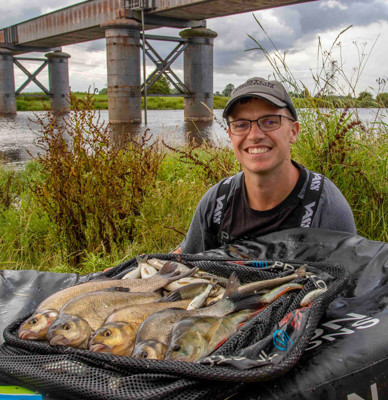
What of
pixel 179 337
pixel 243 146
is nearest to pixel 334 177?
pixel 243 146

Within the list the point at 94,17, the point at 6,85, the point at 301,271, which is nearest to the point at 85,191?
the point at 301,271

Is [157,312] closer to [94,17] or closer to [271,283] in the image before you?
[271,283]

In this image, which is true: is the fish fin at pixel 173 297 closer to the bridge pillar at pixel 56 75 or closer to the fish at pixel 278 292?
the fish at pixel 278 292

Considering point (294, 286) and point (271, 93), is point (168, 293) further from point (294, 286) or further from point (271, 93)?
point (271, 93)

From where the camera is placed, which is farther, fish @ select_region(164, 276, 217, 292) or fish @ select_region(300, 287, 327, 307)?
fish @ select_region(164, 276, 217, 292)

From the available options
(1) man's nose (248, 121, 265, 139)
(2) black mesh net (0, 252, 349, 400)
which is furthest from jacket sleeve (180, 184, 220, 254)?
(2) black mesh net (0, 252, 349, 400)

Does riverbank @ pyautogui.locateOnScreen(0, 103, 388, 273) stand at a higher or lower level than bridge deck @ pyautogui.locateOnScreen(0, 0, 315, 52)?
lower

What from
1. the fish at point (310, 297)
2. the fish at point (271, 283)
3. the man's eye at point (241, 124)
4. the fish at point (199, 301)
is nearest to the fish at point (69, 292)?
the fish at point (199, 301)

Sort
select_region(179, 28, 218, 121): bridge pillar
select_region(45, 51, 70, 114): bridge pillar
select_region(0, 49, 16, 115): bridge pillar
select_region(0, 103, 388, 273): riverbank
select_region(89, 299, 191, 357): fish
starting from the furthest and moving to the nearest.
Result: select_region(45, 51, 70, 114): bridge pillar → select_region(0, 49, 16, 115): bridge pillar → select_region(179, 28, 218, 121): bridge pillar → select_region(0, 103, 388, 273): riverbank → select_region(89, 299, 191, 357): fish

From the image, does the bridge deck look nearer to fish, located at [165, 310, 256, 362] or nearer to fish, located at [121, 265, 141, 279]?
fish, located at [121, 265, 141, 279]

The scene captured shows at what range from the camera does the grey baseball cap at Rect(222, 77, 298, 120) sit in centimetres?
269

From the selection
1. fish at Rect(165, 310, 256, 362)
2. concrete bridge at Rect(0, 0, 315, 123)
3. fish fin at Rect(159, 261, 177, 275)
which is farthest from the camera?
concrete bridge at Rect(0, 0, 315, 123)

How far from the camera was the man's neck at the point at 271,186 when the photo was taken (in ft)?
9.25

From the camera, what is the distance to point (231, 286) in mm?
2271
